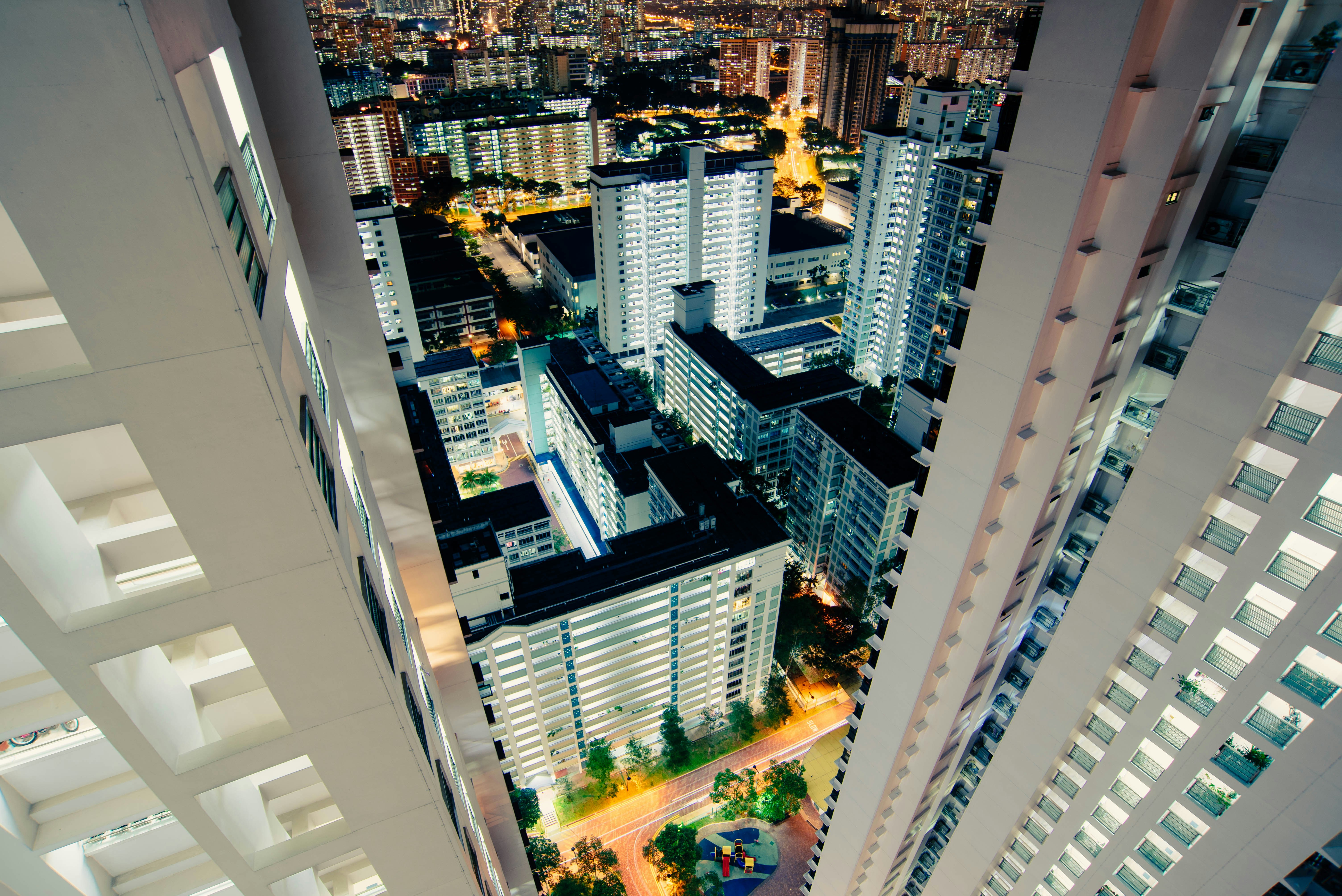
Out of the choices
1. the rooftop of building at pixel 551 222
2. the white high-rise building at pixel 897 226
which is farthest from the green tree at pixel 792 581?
the rooftop of building at pixel 551 222

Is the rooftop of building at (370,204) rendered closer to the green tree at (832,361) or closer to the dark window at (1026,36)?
the green tree at (832,361)

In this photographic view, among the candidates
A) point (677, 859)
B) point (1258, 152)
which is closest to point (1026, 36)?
point (1258, 152)

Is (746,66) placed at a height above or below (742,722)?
above

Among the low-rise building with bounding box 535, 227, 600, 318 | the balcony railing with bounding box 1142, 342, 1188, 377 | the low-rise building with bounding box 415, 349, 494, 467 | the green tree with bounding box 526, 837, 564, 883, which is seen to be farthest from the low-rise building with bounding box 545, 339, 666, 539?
the balcony railing with bounding box 1142, 342, 1188, 377

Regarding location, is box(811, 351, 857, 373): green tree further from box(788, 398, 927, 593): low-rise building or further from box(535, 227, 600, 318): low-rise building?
box(535, 227, 600, 318): low-rise building

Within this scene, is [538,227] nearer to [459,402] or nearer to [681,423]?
[681,423]

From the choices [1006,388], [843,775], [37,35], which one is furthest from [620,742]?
[37,35]

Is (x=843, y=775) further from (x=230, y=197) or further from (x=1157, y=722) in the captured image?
(x=230, y=197)
